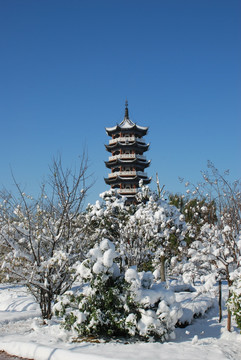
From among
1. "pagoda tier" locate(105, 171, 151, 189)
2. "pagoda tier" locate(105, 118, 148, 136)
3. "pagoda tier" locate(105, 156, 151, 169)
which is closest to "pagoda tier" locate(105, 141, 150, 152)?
"pagoda tier" locate(105, 118, 148, 136)

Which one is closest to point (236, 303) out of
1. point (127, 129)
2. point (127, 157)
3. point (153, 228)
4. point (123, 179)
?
point (153, 228)

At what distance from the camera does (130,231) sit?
44.3ft

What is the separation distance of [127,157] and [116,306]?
3163 cm

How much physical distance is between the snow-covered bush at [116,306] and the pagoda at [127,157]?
1140 inches

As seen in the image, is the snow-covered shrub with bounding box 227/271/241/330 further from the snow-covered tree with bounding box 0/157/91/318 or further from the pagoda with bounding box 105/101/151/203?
the pagoda with bounding box 105/101/151/203

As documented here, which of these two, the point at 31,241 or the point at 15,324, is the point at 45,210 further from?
the point at 15,324

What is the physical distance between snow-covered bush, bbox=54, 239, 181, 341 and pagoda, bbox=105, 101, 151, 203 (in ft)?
95.0

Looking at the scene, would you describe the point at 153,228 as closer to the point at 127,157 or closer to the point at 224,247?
the point at 224,247

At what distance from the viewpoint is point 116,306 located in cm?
697

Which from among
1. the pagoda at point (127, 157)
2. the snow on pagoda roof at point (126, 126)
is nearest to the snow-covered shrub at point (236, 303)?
→ the pagoda at point (127, 157)

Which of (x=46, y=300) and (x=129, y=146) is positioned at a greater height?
(x=129, y=146)

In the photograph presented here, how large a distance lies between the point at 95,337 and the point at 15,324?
362cm

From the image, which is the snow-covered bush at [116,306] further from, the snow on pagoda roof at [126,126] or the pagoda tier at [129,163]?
the snow on pagoda roof at [126,126]

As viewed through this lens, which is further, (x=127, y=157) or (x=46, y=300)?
(x=127, y=157)
